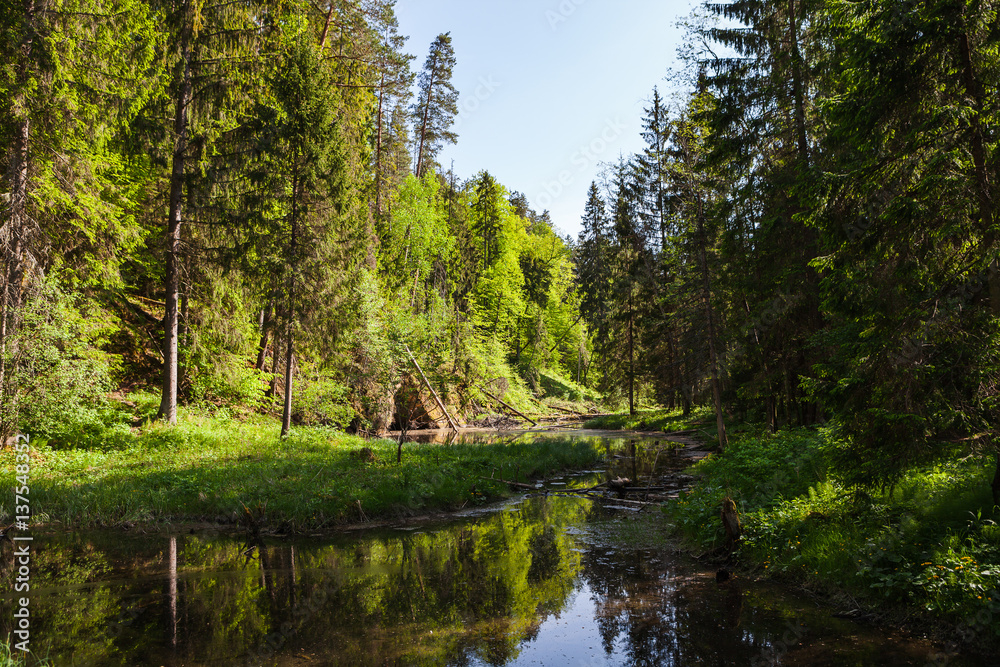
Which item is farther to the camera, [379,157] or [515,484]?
[379,157]

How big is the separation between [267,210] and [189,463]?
8.96 meters

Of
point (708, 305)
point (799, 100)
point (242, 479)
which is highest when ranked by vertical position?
point (799, 100)

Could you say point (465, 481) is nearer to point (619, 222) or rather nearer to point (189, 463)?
point (189, 463)

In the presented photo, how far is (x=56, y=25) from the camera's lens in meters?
12.9

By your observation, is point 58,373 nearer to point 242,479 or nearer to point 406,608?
point 242,479

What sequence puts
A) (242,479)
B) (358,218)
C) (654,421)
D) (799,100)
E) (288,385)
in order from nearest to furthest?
(242,479), (799,100), (288,385), (358,218), (654,421)

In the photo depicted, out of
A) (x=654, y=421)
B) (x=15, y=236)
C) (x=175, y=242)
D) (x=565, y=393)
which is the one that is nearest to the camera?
(x=15, y=236)

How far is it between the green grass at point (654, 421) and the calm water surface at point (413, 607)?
1979 cm

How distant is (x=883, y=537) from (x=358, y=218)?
1978 cm

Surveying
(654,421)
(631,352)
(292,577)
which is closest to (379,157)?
(631,352)

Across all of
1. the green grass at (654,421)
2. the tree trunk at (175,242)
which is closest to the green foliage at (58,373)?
the tree trunk at (175,242)

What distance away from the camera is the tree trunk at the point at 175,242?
15594mm

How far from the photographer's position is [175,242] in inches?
635

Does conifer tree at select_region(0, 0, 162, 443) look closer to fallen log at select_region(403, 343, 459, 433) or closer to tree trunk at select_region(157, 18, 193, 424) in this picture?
tree trunk at select_region(157, 18, 193, 424)
